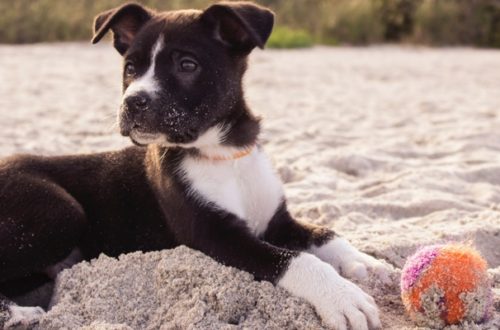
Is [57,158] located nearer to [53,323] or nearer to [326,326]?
[53,323]

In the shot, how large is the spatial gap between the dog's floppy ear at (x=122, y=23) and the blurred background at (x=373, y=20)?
1153 centimetres

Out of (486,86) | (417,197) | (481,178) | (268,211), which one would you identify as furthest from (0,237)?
(486,86)

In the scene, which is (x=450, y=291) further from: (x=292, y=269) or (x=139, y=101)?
(x=139, y=101)

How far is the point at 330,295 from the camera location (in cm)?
318

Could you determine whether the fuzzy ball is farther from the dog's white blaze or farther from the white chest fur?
the dog's white blaze

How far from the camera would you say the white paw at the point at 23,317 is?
336cm

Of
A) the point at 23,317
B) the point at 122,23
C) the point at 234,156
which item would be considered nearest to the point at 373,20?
the point at 122,23

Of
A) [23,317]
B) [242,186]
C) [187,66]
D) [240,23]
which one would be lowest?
[23,317]

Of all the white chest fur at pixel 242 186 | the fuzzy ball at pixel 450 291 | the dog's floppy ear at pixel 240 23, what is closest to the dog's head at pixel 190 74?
the dog's floppy ear at pixel 240 23

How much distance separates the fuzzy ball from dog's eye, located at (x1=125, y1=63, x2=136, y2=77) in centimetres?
170

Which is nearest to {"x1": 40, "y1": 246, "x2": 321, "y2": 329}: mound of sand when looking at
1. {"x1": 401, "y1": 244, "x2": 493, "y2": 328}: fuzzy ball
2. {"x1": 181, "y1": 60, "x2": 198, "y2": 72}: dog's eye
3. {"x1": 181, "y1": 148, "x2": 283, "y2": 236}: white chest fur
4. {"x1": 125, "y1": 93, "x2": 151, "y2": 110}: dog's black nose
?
{"x1": 181, "y1": 148, "x2": 283, "y2": 236}: white chest fur

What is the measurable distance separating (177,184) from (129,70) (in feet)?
2.10

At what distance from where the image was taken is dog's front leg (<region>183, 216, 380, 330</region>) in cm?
313

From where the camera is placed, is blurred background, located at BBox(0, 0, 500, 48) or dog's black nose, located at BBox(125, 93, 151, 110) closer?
dog's black nose, located at BBox(125, 93, 151, 110)
